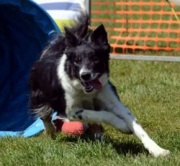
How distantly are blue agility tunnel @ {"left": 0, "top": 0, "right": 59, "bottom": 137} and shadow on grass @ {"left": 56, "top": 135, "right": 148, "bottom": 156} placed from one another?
0.56 meters

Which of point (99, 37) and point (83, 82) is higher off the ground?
point (99, 37)

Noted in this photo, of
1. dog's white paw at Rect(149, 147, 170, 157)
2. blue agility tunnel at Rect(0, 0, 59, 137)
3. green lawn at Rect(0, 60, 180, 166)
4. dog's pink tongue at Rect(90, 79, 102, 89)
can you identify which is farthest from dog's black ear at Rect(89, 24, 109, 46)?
blue agility tunnel at Rect(0, 0, 59, 137)

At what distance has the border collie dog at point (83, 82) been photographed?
5.12 m

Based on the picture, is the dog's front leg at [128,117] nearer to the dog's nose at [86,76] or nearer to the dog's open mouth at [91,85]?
the dog's open mouth at [91,85]

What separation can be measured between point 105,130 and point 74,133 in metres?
0.32

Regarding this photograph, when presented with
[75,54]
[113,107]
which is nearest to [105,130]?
[113,107]

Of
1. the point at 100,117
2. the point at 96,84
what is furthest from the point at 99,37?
the point at 100,117

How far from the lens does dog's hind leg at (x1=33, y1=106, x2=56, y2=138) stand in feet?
19.9

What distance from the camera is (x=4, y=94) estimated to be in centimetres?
754

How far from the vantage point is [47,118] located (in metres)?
6.19

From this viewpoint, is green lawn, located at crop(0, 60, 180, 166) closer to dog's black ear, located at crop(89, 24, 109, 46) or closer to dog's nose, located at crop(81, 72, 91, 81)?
dog's nose, located at crop(81, 72, 91, 81)

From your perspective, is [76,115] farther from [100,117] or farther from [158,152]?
[158,152]

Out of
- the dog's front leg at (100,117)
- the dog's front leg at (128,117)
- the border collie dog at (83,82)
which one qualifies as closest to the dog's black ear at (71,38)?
the border collie dog at (83,82)

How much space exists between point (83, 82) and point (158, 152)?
847mm
